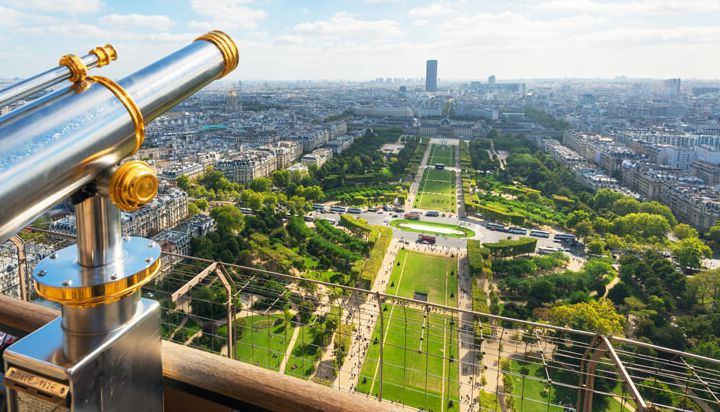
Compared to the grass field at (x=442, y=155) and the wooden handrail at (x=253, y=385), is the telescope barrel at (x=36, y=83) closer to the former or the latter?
the wooden handrail at (x=253, y=385)

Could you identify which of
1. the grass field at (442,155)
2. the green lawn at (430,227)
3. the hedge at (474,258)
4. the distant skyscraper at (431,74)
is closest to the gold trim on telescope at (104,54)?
the hedge at (474,258)

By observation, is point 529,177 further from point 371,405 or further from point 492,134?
point 371,405

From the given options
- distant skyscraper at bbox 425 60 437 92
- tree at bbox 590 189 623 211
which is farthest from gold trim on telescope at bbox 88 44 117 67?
distant skyscraper at bbox 425 60 437 92

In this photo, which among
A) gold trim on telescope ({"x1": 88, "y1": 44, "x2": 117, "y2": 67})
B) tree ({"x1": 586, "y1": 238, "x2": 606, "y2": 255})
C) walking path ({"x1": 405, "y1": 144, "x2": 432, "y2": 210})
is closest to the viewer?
gold trim on telescope ({"x1": 88, "y1": 44, "x2": 117, "y2": 67})

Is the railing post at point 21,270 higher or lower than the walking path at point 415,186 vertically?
higher

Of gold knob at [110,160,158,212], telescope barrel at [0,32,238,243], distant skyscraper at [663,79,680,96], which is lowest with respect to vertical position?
gold knob at [110,160,158,212]

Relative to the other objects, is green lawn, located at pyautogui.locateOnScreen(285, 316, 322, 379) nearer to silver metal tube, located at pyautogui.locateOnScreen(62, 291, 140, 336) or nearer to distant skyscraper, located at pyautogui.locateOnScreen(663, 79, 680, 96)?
silver metal tube, located at pyautogui.locateOnScreen(62, 291, 140, 336)
